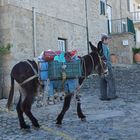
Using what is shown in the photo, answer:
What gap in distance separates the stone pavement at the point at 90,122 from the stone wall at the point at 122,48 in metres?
13.9

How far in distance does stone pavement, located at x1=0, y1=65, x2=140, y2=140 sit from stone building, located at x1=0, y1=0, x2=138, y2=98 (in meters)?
2.51

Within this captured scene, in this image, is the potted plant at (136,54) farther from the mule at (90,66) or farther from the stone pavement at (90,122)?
the mule at (90,66)

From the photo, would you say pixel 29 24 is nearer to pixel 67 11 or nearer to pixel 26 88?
pixel 67 11

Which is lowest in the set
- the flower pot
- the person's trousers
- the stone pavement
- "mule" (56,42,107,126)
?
the stone pavement

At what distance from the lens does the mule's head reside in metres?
8.30

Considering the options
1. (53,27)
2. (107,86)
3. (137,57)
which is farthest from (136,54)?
(107,86)

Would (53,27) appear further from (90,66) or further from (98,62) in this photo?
A: (90,66)

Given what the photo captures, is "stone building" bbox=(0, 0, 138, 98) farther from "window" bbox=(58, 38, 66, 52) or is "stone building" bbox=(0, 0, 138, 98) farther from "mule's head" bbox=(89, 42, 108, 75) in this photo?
"mule's head" bbox=(89, 42, 108, 75)

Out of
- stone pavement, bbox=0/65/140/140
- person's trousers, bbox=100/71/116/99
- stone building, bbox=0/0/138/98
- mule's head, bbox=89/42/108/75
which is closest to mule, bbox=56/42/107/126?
mule's head, bbox=89/42/108/75

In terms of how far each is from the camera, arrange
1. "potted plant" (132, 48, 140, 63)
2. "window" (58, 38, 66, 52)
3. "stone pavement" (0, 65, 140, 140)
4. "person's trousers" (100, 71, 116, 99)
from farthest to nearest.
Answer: "potted plant" (132, 48, 140, 63), "window" (58, 38, 66, 52), "person's trousers" (100, 71, 116, 99), "stone pavement" (0, 65, 140, 140)

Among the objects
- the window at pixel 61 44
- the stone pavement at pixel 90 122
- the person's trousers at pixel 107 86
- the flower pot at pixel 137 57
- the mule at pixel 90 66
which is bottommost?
the stone pavement at pixel 90 122

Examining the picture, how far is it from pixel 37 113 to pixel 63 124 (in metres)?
2.09

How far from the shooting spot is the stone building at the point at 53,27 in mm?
13750

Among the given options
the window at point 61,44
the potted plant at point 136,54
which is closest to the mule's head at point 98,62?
the window at point 61,44
